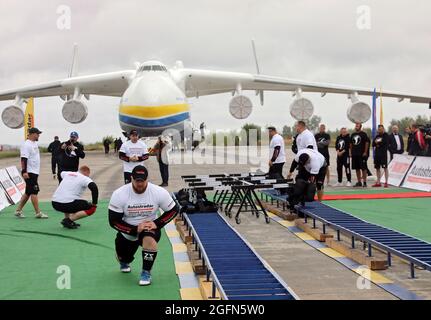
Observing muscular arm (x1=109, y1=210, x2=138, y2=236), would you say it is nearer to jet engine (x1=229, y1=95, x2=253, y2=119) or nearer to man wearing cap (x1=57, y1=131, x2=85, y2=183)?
man wearing cap (x1=57, y1=131, x2=85, y2=183)

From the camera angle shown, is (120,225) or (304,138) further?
(304,138)

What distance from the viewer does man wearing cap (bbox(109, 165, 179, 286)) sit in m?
6.38

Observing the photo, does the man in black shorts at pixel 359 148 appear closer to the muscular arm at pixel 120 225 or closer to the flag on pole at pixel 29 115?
the muscular arm at pixel 120 225

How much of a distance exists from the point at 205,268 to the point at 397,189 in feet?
34.5

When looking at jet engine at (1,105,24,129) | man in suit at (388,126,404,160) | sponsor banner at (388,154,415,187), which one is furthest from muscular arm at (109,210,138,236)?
jet engine at (1,105,24,129)

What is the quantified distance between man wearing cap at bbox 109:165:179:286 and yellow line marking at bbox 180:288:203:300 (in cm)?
49

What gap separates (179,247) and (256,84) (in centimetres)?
2756

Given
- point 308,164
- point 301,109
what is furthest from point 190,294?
point 301,109

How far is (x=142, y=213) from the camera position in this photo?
655 centimetres

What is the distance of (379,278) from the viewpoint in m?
6.55

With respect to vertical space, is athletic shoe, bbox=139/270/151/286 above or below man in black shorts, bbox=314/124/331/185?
below

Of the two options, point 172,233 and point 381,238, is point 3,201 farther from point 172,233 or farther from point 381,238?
point 381,238

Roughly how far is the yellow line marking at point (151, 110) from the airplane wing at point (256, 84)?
604cm

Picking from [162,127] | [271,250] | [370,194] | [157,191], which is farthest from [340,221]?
[162,127]
